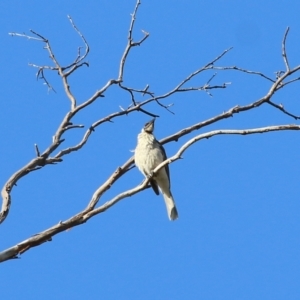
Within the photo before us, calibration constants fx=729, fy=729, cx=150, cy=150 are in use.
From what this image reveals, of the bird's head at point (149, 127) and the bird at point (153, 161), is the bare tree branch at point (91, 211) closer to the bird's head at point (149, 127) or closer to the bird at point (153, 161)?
the bird at point (153, 161)

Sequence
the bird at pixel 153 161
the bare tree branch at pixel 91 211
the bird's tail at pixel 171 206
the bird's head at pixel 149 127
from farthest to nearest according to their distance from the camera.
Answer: the bird's head at pixel 149 127, the bird's tail at pixel 171 206, the bird at pixel 153 161, the bare tree branch at pixel 91 211

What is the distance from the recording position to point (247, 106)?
662cm

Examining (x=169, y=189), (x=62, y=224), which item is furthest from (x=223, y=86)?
(x=169, y=189)

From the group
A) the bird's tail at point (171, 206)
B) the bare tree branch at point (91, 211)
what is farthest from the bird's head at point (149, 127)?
the bare tree branch at point (91, 211)

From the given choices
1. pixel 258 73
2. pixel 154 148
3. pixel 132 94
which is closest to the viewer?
pixel 258 73

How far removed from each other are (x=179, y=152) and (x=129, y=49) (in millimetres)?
1183

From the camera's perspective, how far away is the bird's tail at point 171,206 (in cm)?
913

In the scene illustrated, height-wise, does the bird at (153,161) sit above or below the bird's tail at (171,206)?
above

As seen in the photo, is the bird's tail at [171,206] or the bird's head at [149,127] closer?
the bird's tail at [171,206]

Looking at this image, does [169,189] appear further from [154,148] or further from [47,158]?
[47,158]

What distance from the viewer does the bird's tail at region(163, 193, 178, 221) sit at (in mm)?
9133

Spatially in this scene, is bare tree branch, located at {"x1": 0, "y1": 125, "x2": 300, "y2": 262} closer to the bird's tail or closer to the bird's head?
the bird's tail

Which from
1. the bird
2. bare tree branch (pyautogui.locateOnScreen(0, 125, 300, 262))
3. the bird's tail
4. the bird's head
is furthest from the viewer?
the bird's head

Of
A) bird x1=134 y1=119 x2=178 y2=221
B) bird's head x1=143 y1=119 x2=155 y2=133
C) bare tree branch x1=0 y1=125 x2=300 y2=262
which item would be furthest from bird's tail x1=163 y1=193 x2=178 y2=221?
bare tree branch x1=0 y1=125 x2=300 y2=262
